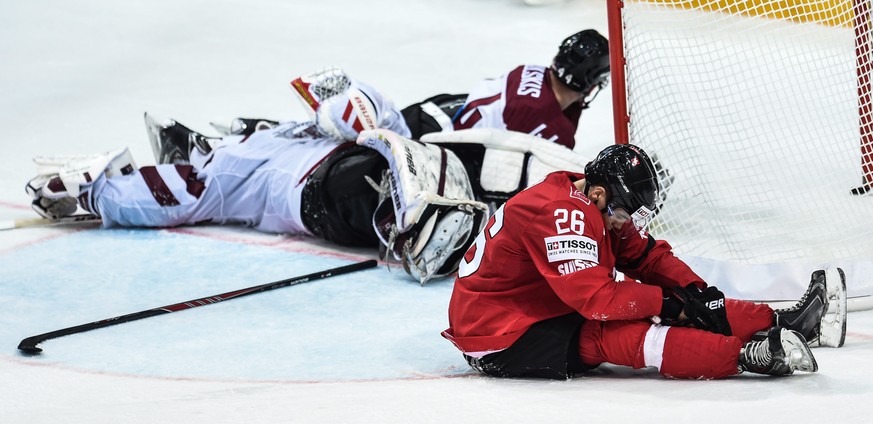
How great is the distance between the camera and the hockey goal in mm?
3449

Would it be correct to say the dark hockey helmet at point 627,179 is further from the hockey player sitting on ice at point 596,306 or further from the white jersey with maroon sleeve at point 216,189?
the white jersey with maroon sleeve at point 216,189

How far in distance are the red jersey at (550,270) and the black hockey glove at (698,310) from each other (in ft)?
0.19

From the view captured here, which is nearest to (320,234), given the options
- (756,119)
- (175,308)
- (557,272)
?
(175,308)

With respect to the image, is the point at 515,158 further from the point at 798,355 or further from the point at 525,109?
the point at 798,355

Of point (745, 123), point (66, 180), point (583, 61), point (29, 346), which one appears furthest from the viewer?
point (66, 180)

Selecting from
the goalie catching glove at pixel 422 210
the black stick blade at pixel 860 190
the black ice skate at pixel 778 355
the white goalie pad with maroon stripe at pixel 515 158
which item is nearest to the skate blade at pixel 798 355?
the black ice skate at pixel 778 355

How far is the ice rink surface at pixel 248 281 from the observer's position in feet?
7.13

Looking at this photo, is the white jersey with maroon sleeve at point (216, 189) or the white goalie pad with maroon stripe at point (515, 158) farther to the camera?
the white jersey with maroon sleeve at point (216, 189)

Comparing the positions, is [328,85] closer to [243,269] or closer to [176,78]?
[243,269]

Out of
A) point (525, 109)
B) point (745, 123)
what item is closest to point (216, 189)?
point (525, 109)

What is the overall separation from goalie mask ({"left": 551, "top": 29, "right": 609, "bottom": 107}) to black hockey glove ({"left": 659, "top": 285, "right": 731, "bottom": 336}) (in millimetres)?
2021

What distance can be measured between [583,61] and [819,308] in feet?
6.50

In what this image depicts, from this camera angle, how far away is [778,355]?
7.39 ft

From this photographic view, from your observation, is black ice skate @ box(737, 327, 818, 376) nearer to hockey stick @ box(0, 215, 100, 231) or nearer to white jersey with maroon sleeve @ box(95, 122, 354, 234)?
white jersey with maroon sleeve @ box(95, 122, 354, 234)
